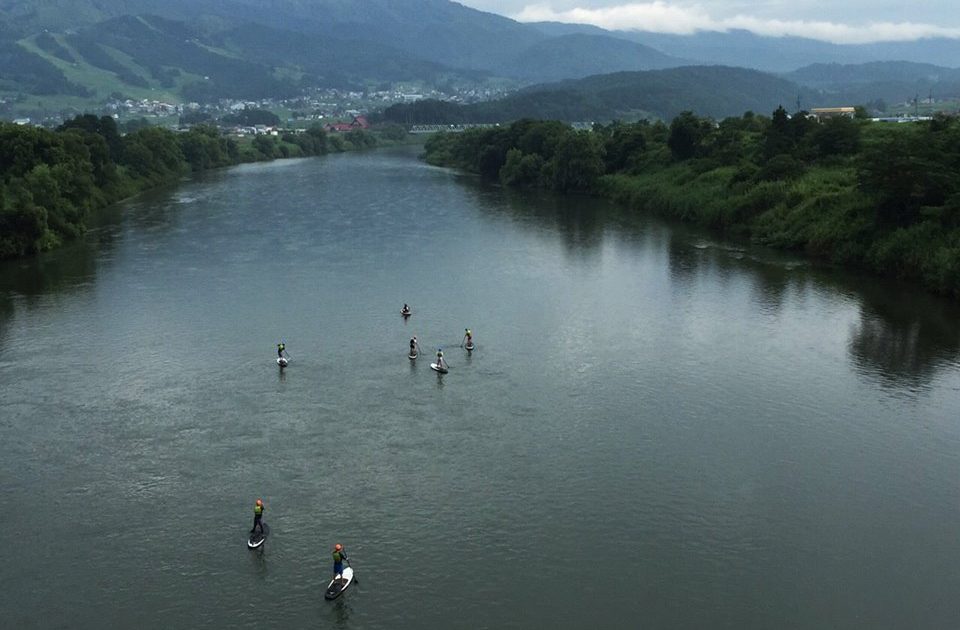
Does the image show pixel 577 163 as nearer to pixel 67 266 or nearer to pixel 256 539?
pixel 67 266

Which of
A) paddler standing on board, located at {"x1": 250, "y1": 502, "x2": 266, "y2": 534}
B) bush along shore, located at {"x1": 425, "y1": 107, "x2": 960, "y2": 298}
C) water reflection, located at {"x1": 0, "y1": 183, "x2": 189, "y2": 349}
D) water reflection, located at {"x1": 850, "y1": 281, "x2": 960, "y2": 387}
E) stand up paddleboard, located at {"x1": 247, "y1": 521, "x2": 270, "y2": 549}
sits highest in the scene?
bush along shore, located at {"x1": 425, "y1": 107, "x2": 960, "y2": 298}

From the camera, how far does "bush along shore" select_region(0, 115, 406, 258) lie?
6194 cm

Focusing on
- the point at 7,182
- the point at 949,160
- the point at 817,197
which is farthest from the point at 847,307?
the point at 7,182

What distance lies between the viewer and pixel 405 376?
36875 millimetres

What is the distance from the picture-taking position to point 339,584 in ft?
71.1

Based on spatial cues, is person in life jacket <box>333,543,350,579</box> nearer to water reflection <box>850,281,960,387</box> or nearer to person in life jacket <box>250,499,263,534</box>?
person in life jacket <box>250,499,263,534</box>

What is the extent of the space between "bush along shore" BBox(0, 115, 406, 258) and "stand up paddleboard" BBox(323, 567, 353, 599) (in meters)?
50.0

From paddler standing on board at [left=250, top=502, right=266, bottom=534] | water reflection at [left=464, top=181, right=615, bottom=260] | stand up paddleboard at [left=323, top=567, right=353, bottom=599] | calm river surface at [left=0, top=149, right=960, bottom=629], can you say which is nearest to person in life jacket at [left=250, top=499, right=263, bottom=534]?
paddler standing on board at [left=250, top=502, right=266, bottom=534]

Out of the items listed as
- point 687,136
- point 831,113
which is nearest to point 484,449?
point 687,136

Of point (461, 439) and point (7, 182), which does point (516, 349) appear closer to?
point (461, 439)

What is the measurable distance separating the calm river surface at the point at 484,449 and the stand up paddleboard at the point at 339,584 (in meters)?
0.32

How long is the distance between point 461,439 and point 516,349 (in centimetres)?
1079

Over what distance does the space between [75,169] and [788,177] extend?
62826mm

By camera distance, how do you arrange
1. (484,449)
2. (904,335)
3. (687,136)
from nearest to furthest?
(484,449), (904,335), (687,136)
